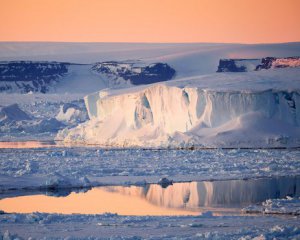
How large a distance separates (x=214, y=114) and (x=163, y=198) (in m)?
11.6

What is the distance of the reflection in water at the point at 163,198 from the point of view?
11695 mm

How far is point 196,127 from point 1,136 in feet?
38.1

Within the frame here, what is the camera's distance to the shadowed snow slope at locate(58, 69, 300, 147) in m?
23.1

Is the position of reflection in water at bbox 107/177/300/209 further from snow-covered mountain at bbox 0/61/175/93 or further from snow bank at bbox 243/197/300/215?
snow-covered mountain at bbox 0/61/175/93

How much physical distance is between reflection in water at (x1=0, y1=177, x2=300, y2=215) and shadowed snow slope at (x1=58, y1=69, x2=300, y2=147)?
26.1ft

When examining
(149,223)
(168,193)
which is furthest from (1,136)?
(149,223)

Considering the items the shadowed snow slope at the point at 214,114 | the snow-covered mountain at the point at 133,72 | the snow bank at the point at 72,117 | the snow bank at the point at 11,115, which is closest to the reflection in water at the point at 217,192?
the shadowed snow slope at the point at 214,114

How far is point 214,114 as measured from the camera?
957 inches

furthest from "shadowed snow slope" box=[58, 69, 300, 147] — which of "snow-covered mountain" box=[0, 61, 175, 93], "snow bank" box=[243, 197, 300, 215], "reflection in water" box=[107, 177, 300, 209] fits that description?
"snow-covered mountain" box=[0, 61, 175, 93]

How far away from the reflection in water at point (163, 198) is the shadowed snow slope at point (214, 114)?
313 inches

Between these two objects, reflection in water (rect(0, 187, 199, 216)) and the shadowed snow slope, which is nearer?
reflection in water (rect(0, 187, 199, 216))

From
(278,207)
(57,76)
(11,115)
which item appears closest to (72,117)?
(11,115)

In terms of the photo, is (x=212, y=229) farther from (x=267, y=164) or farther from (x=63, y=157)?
(x=63, y=157)

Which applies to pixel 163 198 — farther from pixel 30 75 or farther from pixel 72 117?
pixel 30 75
